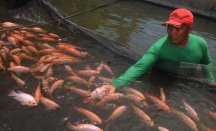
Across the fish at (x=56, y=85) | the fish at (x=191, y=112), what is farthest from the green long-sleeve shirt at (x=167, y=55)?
the fish at (x=56, y=85)

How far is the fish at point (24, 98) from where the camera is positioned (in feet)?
9.13

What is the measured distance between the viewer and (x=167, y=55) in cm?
350

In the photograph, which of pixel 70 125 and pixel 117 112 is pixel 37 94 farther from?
pixel 117 112

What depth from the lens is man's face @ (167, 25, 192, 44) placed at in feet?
9.83

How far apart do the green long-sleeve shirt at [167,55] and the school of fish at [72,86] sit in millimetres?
306

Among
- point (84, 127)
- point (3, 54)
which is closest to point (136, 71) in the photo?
point (84, 127)

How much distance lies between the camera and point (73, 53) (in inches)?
185

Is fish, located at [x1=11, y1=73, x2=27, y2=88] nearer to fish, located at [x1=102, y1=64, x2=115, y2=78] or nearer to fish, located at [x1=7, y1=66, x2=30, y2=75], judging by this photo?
fish, located at [x1=7, y1=66, x2=30, y2=75]

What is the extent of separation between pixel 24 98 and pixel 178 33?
9.76ft

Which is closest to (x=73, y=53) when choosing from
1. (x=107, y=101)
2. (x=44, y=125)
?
(x=107, y=101)

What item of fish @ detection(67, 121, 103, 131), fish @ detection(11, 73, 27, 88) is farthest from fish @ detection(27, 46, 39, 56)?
fish @ detection(67, 121, 103, 131)

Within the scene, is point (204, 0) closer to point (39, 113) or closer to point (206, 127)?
point (206, 127)

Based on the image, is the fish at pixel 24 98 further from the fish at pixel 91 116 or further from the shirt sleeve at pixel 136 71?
the shirt sleeve at pixel 136 71

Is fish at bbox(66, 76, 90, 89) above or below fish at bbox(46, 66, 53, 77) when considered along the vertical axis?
above
